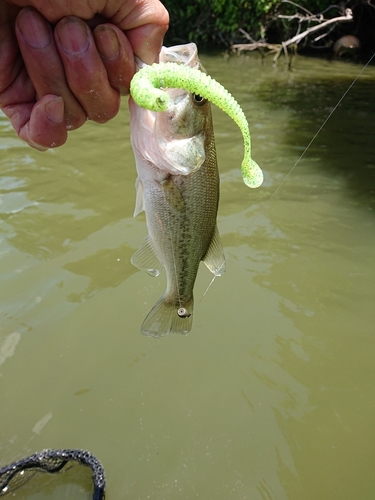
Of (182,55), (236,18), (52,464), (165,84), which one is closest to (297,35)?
(236,18)

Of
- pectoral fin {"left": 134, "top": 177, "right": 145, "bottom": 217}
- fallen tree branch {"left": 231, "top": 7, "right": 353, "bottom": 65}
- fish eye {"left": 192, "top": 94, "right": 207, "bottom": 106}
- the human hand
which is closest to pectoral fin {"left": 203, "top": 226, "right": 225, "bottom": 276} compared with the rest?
pectoral fin {"left": 134, "top": 177, "right": 145, "bottom": 217}

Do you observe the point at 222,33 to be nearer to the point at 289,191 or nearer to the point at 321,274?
the point at 289,191

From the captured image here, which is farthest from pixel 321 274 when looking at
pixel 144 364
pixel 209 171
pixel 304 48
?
pixel 304 48

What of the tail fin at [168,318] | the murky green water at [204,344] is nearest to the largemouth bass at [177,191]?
the tail fin at [168,318]

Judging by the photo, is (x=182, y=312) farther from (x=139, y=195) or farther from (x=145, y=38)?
(x=145, y=38)

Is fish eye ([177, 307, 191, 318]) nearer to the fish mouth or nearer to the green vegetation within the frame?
the fish mouth

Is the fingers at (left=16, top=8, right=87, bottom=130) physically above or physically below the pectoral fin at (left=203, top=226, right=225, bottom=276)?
above
